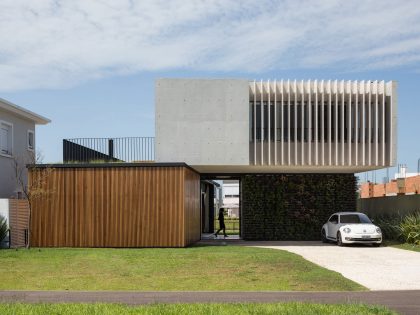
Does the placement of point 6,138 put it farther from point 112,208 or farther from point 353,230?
point 353,230

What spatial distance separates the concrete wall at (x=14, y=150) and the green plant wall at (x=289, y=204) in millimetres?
10746

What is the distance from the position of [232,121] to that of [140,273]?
40.6ft

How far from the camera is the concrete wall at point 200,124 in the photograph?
26844 mm

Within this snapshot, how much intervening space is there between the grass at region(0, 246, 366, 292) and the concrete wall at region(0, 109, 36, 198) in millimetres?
6510

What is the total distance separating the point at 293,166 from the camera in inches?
1102

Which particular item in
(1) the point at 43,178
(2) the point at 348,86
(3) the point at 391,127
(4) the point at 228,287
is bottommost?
(4) the point at 228,287

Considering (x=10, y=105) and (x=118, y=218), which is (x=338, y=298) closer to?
(x=118, y=218)

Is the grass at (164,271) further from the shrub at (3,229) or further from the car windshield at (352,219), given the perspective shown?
the car windshield at (352,219)

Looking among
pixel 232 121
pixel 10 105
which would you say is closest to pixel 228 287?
pixel 232 121

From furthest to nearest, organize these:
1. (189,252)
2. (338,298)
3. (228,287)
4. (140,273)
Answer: (189,252) → (140,273) → (228,287) → (338,298)

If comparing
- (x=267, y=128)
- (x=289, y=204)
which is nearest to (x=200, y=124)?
(x=267, y=128)

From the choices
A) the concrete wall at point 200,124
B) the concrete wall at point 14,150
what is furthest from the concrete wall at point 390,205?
the concrete wall at point 14,150

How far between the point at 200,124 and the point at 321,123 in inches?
217

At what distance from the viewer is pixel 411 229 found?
1015 inches
